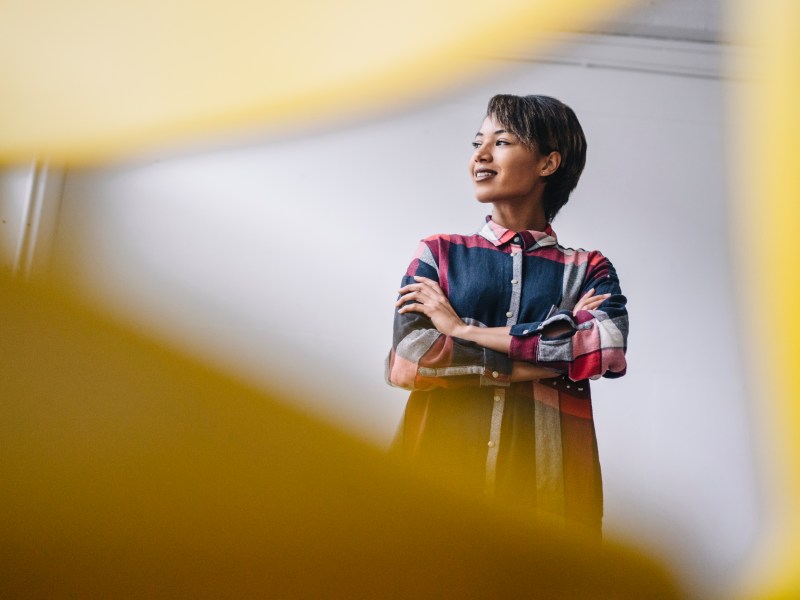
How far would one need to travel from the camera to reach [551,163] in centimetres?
115

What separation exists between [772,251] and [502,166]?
1.47ft

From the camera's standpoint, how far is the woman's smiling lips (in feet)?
3.82

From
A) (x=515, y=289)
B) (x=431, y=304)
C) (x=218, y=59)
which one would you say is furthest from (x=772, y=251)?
(x=218, y=59)

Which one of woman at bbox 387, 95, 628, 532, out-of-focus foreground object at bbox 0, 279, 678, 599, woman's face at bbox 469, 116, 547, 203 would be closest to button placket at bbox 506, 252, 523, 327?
woman at bbox 387, 95, 628, 532

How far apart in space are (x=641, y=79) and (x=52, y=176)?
0.99m

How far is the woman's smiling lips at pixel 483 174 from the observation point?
1.16 meters

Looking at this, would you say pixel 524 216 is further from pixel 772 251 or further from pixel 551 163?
pixel 772 251

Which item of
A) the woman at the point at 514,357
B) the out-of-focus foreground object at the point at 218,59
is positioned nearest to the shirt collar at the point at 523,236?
the woman at the point at 514,357

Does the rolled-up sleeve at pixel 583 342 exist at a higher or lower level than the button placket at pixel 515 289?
lower

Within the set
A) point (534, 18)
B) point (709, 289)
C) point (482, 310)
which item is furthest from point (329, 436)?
point (534, 18)

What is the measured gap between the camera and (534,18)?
1.20 meters

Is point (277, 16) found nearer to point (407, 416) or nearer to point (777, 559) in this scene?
point (407, 416)

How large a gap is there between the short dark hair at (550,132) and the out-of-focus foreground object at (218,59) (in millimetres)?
102

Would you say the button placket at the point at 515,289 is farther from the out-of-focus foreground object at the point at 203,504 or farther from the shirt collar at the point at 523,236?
the out-of-focus foreground object at the point at 203,504
